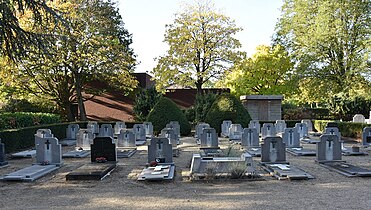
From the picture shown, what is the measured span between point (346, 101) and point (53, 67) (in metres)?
23.5

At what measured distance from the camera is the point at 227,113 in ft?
69.6

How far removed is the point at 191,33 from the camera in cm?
2791

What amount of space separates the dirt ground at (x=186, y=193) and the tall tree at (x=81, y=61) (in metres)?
16.0

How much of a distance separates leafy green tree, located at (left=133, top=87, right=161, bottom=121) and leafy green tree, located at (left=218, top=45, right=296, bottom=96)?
19.8ft

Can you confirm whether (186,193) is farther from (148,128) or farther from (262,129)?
(148,128)

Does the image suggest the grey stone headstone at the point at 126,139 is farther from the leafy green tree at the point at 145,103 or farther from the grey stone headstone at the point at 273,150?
the leafy green tree at the point at 145,103

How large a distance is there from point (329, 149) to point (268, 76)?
1992 cm

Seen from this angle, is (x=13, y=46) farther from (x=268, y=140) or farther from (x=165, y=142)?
(x=268, y=140)

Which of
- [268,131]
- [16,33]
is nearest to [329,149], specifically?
[268,131]

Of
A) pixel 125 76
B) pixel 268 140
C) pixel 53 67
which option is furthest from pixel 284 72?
pixel 268 140

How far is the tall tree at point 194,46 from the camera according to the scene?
27.7 metres

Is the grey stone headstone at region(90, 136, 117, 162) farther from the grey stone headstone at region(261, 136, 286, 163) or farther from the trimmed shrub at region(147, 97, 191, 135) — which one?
the trimmed shrub at region(147, 97, 191, 135)

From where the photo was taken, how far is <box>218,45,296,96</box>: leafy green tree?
30.2 meters

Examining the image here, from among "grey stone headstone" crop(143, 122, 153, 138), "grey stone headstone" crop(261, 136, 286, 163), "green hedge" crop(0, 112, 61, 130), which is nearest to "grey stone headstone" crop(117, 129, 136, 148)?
"grey stone headstone" crop(143, 122, 153, 138)
